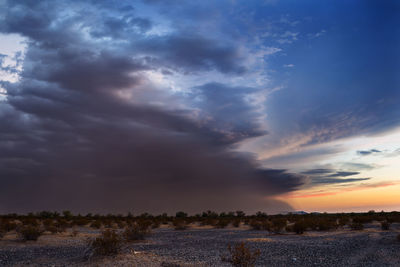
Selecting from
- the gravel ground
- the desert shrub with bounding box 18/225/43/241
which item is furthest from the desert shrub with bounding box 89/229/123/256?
the desert shrub with bounding box 18/225/43/241

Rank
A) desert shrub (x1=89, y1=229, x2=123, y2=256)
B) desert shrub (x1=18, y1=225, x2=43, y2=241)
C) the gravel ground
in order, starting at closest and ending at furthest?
the gravel ground
desert shrub (x1=89, y1=229, x2=123, y2=256)
desert shrub (x1=18, y1=225, x2=43, y2=241)

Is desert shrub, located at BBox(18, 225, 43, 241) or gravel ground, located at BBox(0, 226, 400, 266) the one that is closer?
gravel ground, located at BBox(0, 226, 400, 266)

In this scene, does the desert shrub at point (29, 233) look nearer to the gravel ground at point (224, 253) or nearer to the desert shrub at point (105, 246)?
the gravel ground at point (224, 253)

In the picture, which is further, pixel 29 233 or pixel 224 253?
pixel 29 233

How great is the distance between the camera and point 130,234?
2606 centimetres

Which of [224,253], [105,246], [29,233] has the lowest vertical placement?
[224,253]

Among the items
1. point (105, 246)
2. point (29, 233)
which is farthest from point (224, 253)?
point (29, 233)

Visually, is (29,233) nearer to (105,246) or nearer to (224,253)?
(105,246)

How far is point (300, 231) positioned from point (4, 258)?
82.7 feet

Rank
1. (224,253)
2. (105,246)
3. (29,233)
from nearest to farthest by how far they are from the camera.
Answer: (105,246) → (224,253) → (29,233)

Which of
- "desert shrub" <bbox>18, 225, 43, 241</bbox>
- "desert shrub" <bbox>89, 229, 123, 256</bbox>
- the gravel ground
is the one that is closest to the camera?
the gravel ground

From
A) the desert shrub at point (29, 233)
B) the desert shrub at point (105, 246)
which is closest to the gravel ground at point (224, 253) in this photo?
the desert shrub at point (105, 246)

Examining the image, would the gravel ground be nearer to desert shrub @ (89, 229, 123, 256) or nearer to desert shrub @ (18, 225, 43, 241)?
desert shrub @ (89, 229, 123, 256)

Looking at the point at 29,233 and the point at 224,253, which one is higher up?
the point at 29,233
